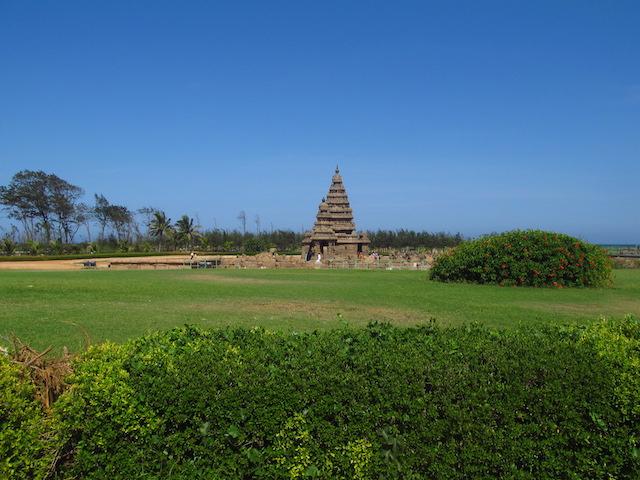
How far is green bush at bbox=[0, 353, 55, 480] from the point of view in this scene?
127 inches

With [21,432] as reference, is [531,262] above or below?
above

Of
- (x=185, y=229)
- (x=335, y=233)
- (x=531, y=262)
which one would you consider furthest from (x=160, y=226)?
(x=531, y=262)

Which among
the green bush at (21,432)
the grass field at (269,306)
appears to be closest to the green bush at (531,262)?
the grass field at (269,306)

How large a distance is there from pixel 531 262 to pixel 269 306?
974 centimetres

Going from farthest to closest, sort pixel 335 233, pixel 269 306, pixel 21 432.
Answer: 1. pixel 335 233
2. pixel 269 306
3. pixel 21 432

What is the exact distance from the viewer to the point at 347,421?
3.40m

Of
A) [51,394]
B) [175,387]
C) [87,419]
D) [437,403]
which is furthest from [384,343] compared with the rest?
[51,394]

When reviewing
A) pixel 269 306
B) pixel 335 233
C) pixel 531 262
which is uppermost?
pixel 335 233

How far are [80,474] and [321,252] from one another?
37.7m

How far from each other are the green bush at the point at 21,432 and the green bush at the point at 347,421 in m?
0.16

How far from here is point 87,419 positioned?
3312 mm

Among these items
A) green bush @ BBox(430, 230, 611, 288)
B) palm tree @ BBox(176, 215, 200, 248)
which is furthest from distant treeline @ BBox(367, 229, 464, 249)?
green bush @ BBox(430, 230, 611, 288)

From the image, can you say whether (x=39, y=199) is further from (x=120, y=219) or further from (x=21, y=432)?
(x=21, y=432)

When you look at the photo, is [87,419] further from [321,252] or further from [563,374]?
[321,252]
